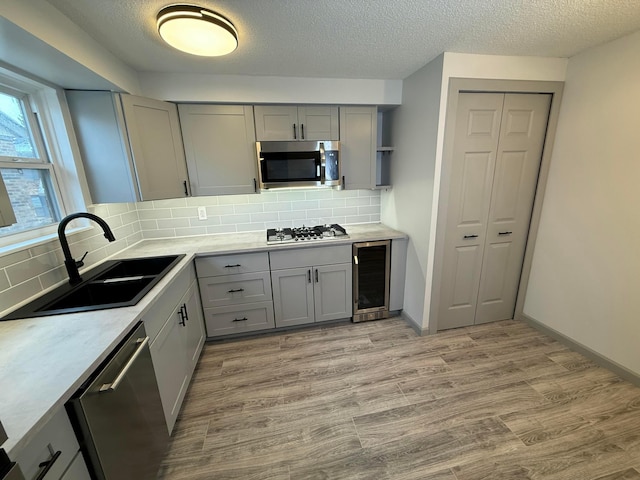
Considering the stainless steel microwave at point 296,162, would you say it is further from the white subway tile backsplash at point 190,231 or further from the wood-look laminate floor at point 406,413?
the wood-look laminate floor at point 406,413

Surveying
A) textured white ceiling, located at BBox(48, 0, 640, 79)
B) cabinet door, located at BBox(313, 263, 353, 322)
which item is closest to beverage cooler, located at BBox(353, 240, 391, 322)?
cabinet door, located at BBox(313, 263, 353, 322)

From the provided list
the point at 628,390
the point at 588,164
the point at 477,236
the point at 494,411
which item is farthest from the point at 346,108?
the point at 628,390

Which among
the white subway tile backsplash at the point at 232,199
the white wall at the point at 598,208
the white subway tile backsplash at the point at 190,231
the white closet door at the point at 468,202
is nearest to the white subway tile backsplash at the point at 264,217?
the white subway tile backsplash at the point at 232,199

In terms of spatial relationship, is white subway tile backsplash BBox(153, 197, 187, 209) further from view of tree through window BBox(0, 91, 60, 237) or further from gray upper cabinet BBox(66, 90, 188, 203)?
view of tree through window BBox(0, 91, 60, 237)

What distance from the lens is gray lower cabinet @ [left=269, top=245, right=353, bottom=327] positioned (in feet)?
7.69

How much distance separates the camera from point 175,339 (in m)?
1.66

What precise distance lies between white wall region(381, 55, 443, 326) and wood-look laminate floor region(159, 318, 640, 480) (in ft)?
2.08

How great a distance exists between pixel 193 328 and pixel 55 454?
1308 mm

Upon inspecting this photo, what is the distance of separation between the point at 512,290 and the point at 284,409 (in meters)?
2.43

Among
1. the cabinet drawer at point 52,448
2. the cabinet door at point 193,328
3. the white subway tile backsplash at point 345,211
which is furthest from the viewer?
the white subway tile backsplash at point 345,211

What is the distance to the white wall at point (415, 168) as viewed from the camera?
2.02 metres

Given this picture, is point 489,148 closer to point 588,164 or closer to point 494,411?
point 588,164

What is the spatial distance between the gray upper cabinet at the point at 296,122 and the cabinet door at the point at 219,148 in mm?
103

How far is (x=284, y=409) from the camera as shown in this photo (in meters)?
1.70
